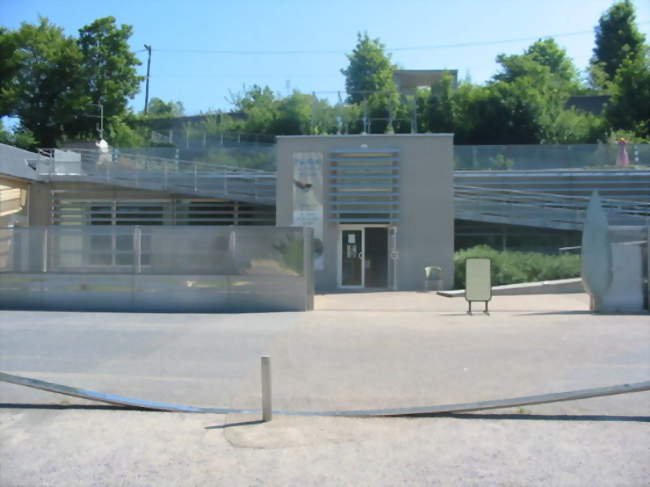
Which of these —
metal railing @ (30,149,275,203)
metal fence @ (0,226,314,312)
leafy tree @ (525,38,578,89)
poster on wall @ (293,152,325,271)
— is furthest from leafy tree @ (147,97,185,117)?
metal fence @ (0,226,314,312)

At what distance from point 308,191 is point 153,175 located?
8.42m

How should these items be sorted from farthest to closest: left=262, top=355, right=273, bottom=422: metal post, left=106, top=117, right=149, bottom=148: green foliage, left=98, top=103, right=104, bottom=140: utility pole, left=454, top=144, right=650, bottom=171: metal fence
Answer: left=106, top=117, right=149, bottom=148: green foliage < left=98, top=103, right=104, bottom=140: utility pole < left=454, top=144, right=650, bottom=171: metal fence < left=262, top=355, right=273, bottom=422: metal post

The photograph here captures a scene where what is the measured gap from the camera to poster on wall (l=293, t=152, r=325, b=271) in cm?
2236

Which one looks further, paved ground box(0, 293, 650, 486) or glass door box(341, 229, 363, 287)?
glass door box(341, 229, 363, 287)

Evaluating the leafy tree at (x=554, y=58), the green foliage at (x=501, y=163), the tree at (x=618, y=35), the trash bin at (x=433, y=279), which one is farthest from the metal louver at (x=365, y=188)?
the leafy tree at (x=554, y=58)

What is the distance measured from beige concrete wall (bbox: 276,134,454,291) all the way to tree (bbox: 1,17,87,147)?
30.5m

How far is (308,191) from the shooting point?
22406 millimetres

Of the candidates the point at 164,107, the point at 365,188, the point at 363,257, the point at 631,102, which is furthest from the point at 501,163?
the point at 164,107

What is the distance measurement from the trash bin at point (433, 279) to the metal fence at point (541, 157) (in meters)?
9.43

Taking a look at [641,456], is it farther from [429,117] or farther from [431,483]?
[429,117]

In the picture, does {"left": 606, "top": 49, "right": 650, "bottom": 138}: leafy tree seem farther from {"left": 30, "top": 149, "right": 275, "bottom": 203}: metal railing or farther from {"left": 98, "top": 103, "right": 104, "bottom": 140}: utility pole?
{"left": 98, "top": 103, "right": 104, "bottom": 140}: utility pole

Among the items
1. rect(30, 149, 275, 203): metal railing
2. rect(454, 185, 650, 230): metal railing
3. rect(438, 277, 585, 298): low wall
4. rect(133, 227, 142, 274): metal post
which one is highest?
rect(30, 149, 275, 203): metal railing

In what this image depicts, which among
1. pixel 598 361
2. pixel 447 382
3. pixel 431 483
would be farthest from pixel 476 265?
pixel 431 483

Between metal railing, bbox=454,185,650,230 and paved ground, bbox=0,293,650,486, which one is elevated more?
metal railing, bbox=454,185,650,230
